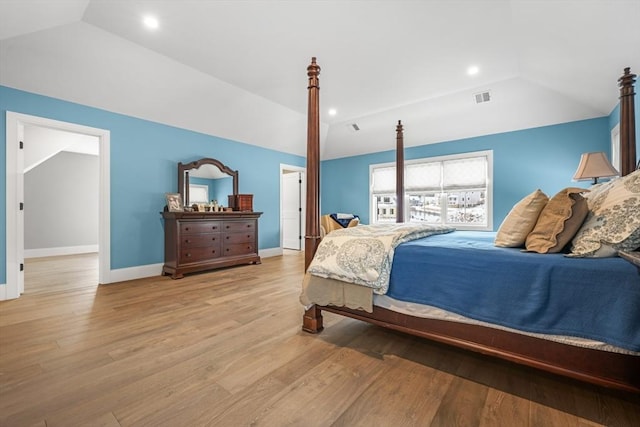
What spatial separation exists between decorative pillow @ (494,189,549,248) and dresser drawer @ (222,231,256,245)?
3910 millimetres

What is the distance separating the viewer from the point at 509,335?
4.86ft

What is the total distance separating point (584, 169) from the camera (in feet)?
10.3

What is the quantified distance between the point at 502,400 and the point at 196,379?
1.62m

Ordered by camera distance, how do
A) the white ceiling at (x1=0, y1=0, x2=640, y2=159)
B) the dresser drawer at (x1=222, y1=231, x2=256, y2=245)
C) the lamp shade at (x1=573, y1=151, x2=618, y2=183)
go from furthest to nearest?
the dresser drawer at (x1=222, y1=231, x2=256, y2=245), the lamp shade at (x1=573, y1=151, x2=618, y2=183), the white ceiling at (x1=0, y1=0, x2=640, y2=159)

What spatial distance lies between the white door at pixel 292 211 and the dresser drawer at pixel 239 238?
6.31 feet

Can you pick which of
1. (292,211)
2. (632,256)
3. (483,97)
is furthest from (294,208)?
(632,256)

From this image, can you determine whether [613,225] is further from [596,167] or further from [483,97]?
[483,97]

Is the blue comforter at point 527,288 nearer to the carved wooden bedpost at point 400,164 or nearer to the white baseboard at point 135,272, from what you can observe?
the carved wooden bedpost at point 400,164

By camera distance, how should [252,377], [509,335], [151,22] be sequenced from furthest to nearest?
1. [151,22]
2. [252,377]
3. [509,335]

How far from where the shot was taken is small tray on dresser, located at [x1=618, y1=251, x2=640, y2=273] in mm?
1128

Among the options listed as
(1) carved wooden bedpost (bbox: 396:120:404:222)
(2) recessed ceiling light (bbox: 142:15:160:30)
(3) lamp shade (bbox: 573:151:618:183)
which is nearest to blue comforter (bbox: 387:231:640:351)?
(1) carved wooden bedpost (bbox: 396:120:404:222)

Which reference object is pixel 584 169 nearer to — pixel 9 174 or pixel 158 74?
pixel 158 74

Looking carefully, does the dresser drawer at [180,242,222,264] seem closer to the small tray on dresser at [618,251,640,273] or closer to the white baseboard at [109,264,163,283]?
the white baseboard at [109,264,163,283]

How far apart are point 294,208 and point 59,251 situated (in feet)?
17.1
